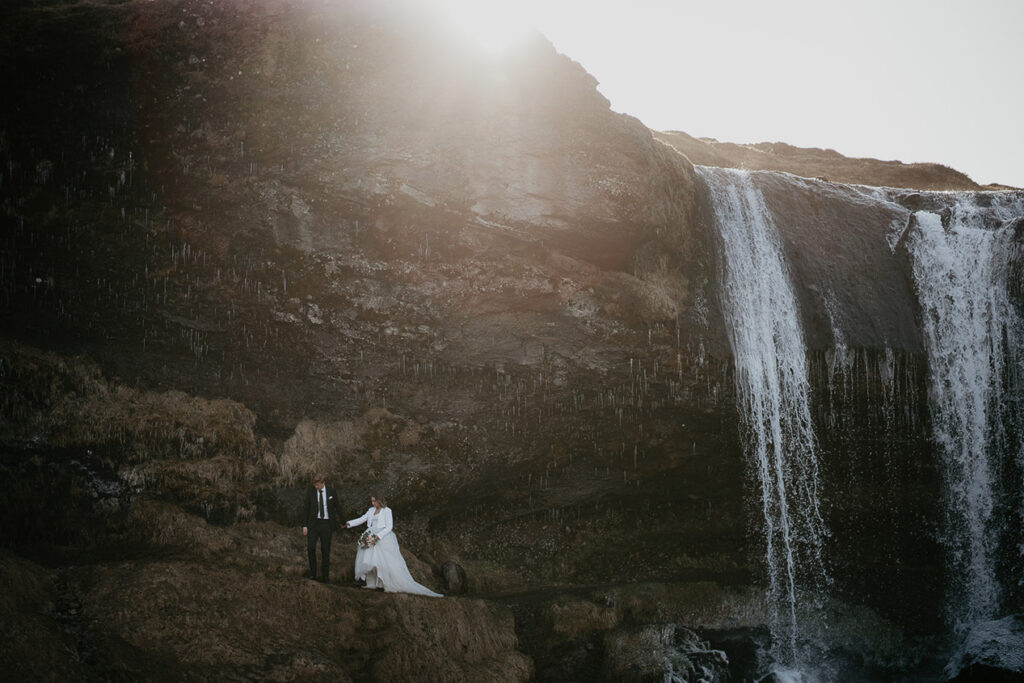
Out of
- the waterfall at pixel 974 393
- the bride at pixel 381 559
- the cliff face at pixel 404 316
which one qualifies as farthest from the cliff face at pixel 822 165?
the bride at pixel 381 559

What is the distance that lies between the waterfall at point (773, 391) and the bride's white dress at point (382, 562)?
988 centimetres

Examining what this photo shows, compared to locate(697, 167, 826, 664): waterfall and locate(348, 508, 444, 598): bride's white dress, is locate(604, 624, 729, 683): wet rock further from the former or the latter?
locate(348, 508, 444, 598): bride's white dress

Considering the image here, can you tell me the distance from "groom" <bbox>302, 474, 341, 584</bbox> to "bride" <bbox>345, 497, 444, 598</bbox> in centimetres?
38

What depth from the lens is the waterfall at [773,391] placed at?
69.4 ft

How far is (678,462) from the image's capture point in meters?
22.1

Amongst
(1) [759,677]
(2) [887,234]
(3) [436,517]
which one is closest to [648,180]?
(2) [887,234]

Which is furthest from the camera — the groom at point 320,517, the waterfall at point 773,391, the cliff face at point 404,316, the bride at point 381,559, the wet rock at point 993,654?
the waterfall at point 773,391

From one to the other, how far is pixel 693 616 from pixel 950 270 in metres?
11.4

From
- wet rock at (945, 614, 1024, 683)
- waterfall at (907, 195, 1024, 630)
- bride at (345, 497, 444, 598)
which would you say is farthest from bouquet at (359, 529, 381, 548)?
waterfall at (907, 195, 1024, 630)

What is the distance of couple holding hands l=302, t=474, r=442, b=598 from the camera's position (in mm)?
15312

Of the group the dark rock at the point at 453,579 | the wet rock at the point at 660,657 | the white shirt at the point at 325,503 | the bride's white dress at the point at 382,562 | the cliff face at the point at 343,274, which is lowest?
the wet rock at the point at 660,657

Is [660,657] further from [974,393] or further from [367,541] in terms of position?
[974,393]

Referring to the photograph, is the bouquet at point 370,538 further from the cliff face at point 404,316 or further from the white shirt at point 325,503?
the cliff face at point 404,316

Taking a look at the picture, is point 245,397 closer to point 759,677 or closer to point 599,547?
point 599,547
